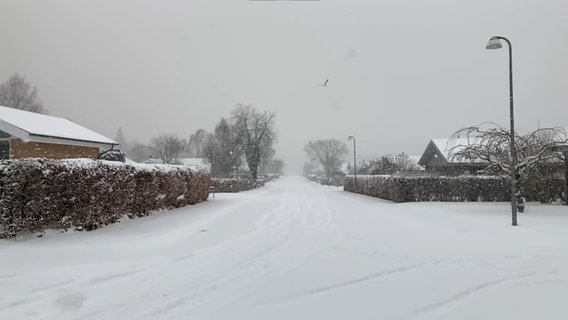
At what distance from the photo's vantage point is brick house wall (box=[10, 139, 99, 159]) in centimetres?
1852

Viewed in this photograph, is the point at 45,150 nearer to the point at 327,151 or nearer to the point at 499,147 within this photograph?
the point at 499,147

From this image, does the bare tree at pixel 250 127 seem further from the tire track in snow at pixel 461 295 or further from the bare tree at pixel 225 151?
the tire track in snow at pixel 461 295

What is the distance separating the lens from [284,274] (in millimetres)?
6543

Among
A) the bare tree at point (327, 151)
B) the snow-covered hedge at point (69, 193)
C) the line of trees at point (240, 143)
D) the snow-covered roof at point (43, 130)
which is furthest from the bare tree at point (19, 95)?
the bare tree at point (327, 151)

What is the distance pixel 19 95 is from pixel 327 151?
78177 mm

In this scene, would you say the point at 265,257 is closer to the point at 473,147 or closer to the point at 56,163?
the point at 56,163

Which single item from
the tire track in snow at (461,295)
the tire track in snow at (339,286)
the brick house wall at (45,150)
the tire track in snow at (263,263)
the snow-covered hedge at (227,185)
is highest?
the brick house wall at (45,150)

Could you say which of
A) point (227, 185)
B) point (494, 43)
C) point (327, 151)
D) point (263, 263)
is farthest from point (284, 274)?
point (327, 151)

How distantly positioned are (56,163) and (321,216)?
31.1 ft

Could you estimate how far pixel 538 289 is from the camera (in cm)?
584

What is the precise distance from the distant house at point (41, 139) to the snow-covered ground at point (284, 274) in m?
10.4

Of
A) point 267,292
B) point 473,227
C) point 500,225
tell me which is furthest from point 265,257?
point 500,225

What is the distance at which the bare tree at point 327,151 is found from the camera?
114250 millimetres

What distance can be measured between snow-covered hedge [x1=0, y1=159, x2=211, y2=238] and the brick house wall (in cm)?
827
